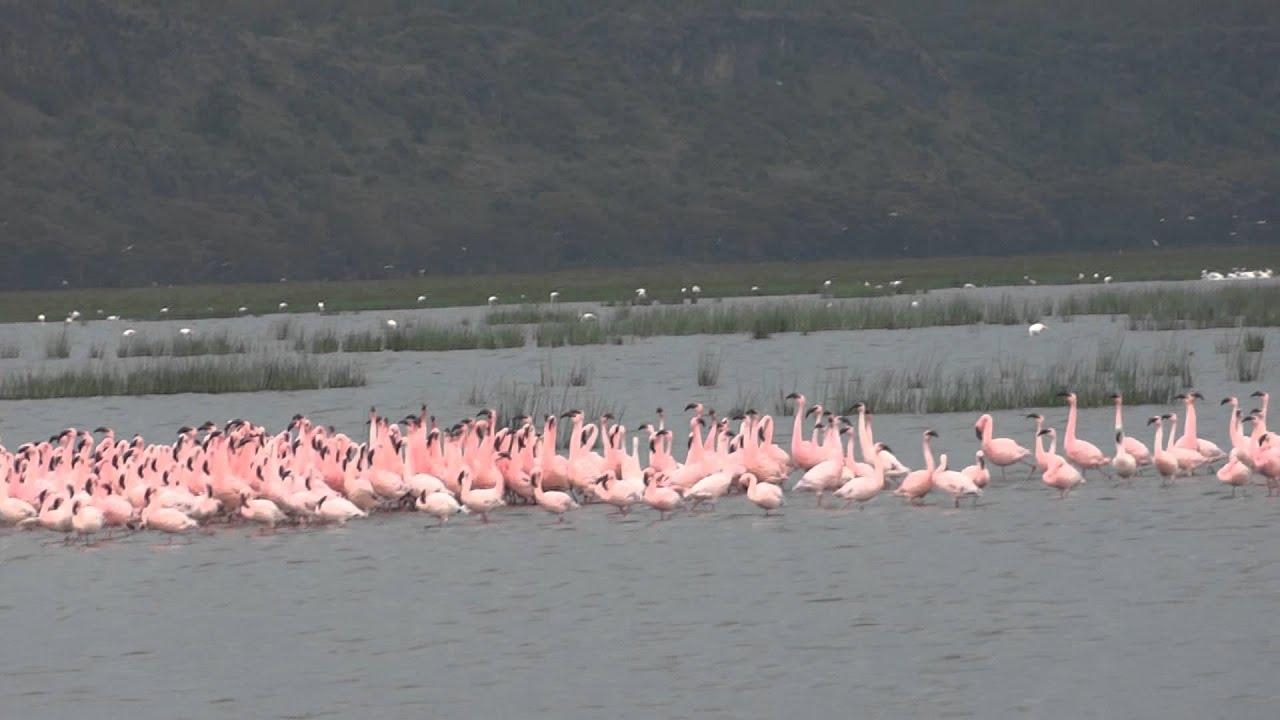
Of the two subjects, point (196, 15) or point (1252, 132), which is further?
point (1252, 132)

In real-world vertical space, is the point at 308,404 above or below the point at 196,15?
below

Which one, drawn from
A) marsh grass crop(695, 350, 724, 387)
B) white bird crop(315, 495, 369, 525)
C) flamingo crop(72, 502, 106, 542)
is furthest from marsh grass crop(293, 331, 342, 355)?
flamingo crop(72, 502, 106, 542)

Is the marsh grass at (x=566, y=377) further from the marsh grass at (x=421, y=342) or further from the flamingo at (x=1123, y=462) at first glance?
the flamingo at (x=1123, y=462)

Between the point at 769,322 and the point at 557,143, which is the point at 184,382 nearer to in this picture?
the point at 769,322

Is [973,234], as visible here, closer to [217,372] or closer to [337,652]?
[217,372]

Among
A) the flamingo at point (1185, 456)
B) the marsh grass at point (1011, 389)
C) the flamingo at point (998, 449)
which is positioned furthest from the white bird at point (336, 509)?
the marsh grass at point (1011, 389)

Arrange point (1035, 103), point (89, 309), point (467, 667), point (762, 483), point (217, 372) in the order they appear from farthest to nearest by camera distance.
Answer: point (1035, 103), point (89, 309), point (217, 372), point (762, 483), point (467, 667)

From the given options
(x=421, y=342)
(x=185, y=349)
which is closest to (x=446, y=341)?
(x=421, y=342)

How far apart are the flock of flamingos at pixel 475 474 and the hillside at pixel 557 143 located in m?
105

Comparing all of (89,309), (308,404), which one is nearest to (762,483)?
(308,404)

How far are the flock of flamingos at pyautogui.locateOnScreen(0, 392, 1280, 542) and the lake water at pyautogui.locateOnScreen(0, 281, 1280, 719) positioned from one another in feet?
0.83

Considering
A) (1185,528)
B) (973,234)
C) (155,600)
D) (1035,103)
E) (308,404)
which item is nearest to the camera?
(155,600)

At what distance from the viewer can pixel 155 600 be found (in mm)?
18266

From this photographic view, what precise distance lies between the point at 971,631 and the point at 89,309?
73081mm
